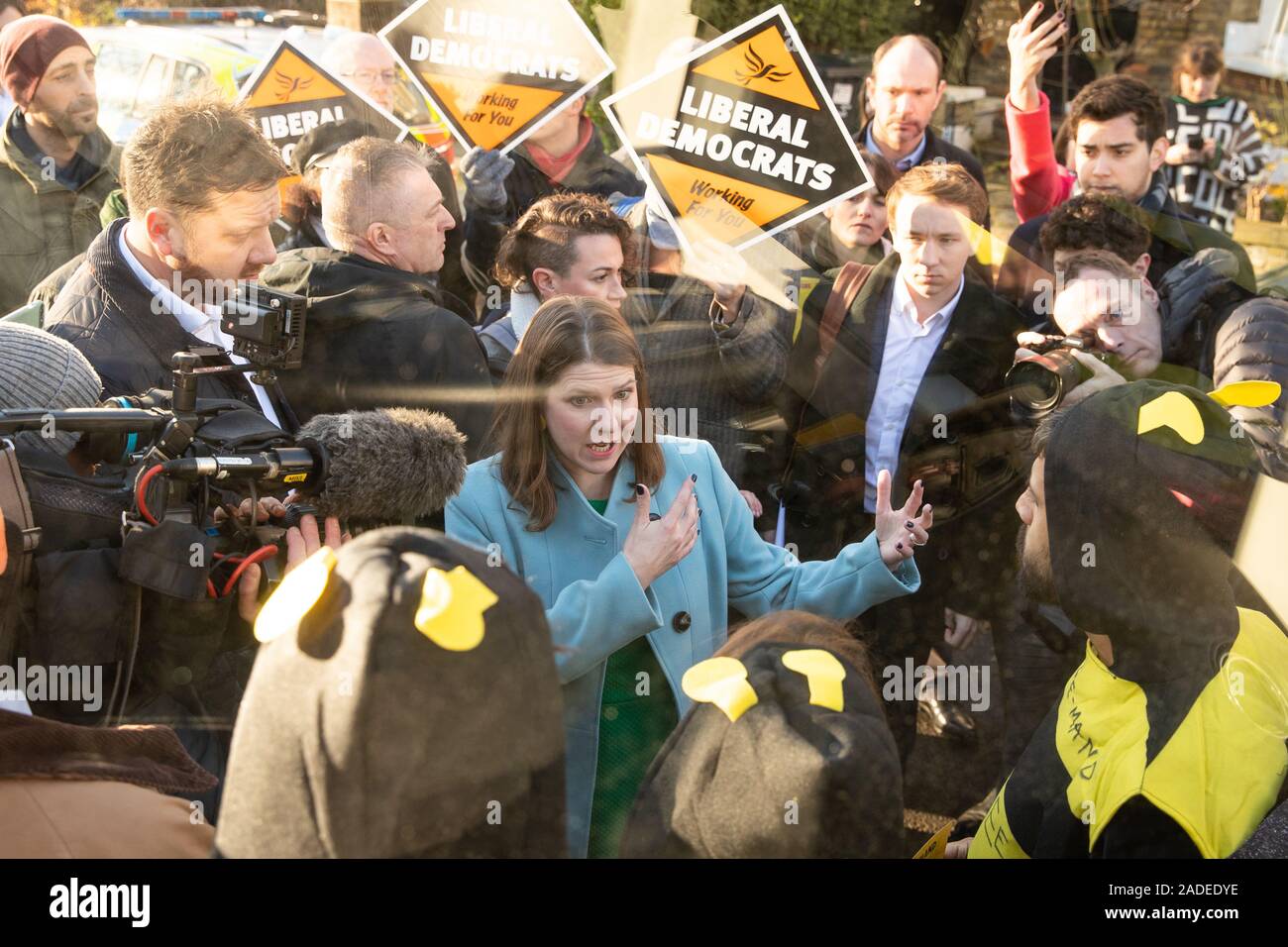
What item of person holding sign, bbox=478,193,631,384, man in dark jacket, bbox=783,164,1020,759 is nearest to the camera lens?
man in dark jacket, bbox=783,164,1020,759

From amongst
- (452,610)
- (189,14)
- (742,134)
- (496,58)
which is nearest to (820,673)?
(452,610)

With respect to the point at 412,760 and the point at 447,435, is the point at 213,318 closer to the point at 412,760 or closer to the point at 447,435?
the point at 447,435

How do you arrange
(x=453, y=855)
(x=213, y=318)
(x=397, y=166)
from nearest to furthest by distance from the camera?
(x=453, y=855) < (x=213, y=318) < (x=397, y=166)

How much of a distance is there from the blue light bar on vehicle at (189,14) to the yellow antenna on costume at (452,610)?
4837 millimetres

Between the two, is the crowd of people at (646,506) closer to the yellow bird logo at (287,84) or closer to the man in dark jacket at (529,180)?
the man in dark jacket at (529,180)

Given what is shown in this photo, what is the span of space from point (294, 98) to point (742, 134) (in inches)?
66.7

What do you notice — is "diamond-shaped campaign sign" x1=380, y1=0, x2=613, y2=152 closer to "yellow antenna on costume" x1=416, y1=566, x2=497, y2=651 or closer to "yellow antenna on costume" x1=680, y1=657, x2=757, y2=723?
"yellow antenna on costume" x1=680, y1=657, x2=757, y2=723

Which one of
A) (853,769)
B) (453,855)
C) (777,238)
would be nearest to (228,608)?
(453,855)

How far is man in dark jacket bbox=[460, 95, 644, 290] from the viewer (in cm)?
406

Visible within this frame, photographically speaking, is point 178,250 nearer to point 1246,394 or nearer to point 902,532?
point 902,532

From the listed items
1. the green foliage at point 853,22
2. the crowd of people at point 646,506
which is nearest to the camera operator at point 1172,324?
the crowd of people at point 646,506

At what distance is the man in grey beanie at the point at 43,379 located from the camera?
6.72 ft

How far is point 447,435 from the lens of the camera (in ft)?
6.89
